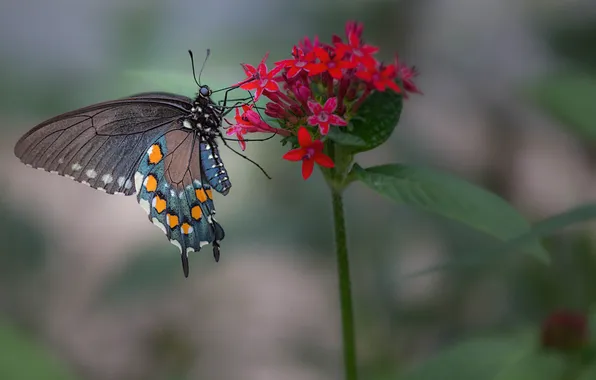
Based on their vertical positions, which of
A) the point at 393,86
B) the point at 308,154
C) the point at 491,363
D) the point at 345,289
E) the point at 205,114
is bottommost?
the point at 491,363

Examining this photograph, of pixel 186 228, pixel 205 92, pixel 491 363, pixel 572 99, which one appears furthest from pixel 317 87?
pixel 572 99

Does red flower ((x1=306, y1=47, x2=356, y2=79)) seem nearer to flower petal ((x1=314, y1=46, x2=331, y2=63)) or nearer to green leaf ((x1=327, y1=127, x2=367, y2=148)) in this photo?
flower petal ((x1=314, y1=46, x2=331, y2=63))

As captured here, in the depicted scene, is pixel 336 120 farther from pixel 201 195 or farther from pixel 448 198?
pixel 201 195

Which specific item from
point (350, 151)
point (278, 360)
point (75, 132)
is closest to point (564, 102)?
point (350, 151)

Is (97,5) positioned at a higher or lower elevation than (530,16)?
higher

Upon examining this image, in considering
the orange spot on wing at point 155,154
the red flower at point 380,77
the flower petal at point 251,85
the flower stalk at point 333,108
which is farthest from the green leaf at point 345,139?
the orange spot on wing at point 155,154

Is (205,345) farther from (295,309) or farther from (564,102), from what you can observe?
(564,102)

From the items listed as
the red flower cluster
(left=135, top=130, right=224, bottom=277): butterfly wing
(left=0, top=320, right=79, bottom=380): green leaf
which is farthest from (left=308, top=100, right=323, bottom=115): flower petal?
(left=0, top=320, right=79, bottom=380): green leaf
